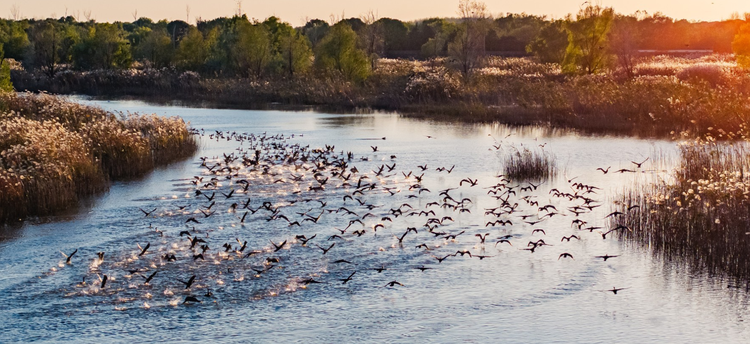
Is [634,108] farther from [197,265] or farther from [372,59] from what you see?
[372,59]

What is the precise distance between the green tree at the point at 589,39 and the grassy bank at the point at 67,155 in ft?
124

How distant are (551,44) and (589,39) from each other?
2796cm

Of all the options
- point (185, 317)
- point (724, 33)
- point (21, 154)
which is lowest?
point (185, 317)

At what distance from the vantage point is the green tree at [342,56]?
63.2 meters

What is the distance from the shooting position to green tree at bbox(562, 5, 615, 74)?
187 feet

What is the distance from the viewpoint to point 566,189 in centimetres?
1986

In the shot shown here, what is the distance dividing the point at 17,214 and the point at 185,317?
767 cm

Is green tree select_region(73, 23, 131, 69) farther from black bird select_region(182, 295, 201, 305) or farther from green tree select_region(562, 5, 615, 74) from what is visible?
black bird select_region(182, 295, 201, 305)

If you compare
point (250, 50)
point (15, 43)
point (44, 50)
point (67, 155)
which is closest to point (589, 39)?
point (250, 50)

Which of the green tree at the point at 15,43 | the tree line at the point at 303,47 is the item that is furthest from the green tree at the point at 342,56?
the green tree at the point at 15,43

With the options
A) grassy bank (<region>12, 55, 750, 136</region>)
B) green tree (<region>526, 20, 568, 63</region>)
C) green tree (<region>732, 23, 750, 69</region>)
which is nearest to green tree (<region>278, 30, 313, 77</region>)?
grassy bank (<region>12, 55, 750, 136</region>)

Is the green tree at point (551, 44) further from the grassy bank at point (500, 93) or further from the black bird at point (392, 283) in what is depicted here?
the black bird at point (392, 283)

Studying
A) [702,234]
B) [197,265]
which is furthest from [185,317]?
[702,234]

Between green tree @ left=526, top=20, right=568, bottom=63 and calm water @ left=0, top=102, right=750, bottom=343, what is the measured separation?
64613mm
